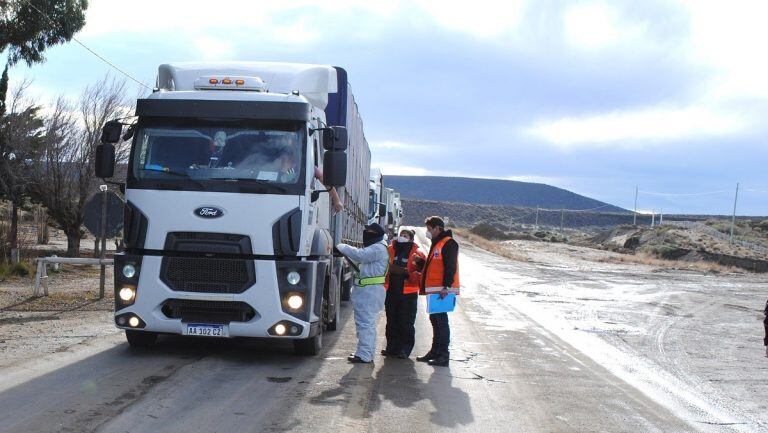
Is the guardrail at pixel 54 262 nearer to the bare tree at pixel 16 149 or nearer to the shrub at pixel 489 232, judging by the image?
the bare tree at pixel 16 149

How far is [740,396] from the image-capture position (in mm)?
9070

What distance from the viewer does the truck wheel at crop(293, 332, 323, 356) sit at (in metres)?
9.88

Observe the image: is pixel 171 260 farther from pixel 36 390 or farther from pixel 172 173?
pixel 36 390

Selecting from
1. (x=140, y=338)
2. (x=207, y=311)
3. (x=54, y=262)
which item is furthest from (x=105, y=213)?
(x=207, y=311)

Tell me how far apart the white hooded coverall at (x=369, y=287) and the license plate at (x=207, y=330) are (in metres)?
1.69

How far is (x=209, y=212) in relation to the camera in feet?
29.6

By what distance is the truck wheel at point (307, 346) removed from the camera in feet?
32.4

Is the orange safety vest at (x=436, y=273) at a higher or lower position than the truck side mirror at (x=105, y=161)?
lower

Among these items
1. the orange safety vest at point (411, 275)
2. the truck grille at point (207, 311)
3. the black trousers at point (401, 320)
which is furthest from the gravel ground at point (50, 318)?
the orange safety vest at point (411, 275)

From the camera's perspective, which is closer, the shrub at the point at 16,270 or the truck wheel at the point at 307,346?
Answer: the truck wheel at the point at 307,346

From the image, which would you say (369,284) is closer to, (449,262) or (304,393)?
(449,262)

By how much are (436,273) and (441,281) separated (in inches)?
4.8

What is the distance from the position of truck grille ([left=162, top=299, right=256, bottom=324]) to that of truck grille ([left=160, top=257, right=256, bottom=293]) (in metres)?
0.17

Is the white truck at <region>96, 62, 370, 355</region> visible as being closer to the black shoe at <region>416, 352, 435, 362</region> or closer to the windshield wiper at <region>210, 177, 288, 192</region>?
the windshield wiper at <region>210, 177, 288, 192</region>
